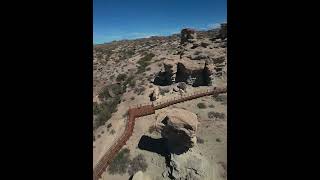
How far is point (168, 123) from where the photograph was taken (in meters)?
17.2

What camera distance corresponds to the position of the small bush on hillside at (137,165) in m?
17.6

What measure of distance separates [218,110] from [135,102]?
26.8 ft

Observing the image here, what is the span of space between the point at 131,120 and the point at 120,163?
196 inches

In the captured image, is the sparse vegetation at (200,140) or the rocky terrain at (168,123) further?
the sparse vegetation at (200,140)

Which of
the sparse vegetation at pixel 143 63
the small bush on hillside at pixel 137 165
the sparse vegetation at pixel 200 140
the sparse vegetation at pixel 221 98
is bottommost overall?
the small bush on hillside at pixel 137 165

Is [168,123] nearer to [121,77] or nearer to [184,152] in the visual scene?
[184,152]

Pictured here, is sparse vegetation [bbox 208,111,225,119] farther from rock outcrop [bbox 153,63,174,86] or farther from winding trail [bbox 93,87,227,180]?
rock outcrop [bbox 153,63,174,86]

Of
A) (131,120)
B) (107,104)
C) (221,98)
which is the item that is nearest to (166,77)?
(107,104)

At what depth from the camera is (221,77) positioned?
104 feet

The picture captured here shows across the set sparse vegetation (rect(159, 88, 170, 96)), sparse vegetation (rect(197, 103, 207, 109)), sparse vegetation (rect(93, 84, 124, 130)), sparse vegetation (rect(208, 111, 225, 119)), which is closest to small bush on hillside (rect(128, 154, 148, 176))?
sparse vegetation (rect(208, 111, 225, 119))

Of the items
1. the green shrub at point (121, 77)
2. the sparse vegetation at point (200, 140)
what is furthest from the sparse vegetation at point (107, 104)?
the sparse vegetation at point (200, 140)

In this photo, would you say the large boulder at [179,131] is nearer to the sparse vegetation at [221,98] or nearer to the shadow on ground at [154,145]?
the shadow on ground at [154,145]
